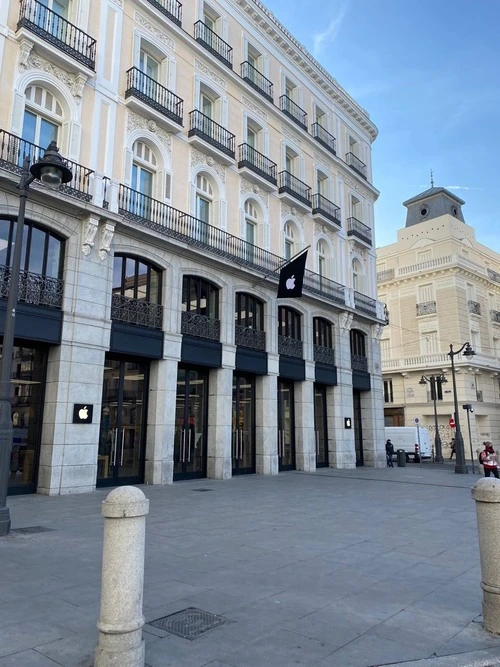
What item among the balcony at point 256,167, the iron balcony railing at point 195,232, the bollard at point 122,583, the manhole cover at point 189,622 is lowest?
the manhole cover at point 189,622

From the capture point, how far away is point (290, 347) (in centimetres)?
2278

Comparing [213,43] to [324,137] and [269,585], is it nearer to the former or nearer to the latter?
[324,137]

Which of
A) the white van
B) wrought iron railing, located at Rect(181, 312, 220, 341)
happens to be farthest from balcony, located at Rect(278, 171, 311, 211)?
the white van

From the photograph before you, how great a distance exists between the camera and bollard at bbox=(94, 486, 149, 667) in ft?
12.1

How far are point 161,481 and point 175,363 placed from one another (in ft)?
12.6

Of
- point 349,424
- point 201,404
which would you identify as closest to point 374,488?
point 201,404

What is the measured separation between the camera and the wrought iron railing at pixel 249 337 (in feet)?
65.8

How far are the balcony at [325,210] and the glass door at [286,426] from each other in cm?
894

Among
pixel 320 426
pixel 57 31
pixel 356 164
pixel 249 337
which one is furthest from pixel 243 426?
pixel 356 164

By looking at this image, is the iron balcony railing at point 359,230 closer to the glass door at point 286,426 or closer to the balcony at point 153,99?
the glass door at point 286,426

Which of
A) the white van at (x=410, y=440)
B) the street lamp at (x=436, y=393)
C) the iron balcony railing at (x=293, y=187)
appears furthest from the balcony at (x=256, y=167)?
the white van at (x=410, y=440)

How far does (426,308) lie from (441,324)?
6.51 ft

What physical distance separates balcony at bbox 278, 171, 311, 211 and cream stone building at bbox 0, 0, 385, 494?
0.11 m

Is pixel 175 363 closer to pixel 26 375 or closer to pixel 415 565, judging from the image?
pixel 26 375
